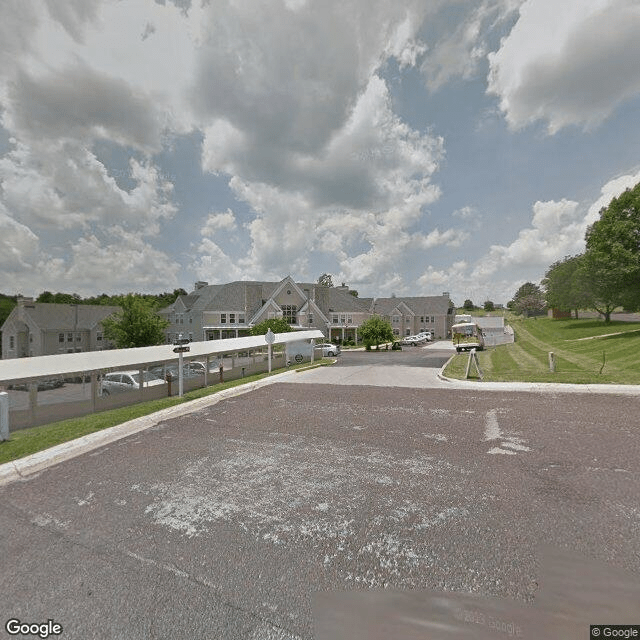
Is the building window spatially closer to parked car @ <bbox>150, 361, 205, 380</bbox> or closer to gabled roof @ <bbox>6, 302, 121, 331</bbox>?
gabled roof @ <bbox>6, 302, 121, 331</bbox>

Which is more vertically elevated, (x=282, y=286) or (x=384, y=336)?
(x=282, y=286)

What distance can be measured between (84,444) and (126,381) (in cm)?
1100

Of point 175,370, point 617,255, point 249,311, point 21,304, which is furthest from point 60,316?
point 617,255

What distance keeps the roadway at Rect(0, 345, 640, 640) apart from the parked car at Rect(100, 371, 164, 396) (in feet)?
33.5

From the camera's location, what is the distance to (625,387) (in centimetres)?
1134

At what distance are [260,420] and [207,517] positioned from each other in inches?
202

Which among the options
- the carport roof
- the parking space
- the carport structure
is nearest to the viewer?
the parking space

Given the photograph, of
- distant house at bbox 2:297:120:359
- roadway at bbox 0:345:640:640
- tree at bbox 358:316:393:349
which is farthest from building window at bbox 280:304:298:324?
roadway at bbox 0:345:640:640

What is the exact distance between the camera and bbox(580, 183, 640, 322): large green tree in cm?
2973

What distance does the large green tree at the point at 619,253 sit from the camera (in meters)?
29.7

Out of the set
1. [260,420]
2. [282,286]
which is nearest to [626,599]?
[260,420]

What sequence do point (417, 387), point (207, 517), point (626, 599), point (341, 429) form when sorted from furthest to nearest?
1. point (417, 387)
2. point (341, 429)
3. point (207, 517)
4. point (626, 599)

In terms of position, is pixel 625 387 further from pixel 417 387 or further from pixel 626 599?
pixel 626 599

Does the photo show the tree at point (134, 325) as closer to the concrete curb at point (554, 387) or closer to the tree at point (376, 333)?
the tree at point (376, 333)
